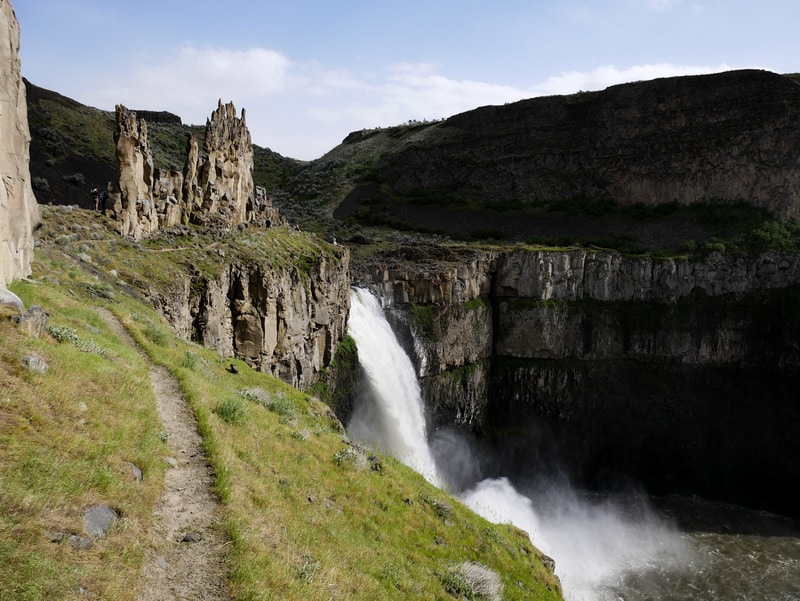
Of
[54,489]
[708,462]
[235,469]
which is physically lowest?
[708,462]

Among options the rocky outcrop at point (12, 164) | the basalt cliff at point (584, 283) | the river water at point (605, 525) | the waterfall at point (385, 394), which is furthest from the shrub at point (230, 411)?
the waterfall at point (385, 394)

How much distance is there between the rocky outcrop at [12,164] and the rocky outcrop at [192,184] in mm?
8371

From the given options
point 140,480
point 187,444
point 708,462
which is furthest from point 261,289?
point 708,462

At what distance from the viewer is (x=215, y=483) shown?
811 cm

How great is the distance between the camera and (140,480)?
7.30m

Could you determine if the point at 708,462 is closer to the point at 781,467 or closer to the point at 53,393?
the point at 781,467

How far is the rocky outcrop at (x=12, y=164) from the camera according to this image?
36.1 feet

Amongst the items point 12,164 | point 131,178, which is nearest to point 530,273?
point 131,178

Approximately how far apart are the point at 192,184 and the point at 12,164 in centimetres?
1586

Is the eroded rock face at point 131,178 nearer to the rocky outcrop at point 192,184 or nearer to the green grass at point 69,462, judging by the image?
the rocky outcrop at point 192,184

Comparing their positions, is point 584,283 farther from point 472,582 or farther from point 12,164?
point 12,164

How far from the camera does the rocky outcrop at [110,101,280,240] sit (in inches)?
846

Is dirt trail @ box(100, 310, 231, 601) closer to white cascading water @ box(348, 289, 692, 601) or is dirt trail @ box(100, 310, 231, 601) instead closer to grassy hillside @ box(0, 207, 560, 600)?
grassy hillside @ box(0, 207, 560, 600)

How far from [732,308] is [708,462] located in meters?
13.3
